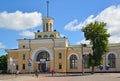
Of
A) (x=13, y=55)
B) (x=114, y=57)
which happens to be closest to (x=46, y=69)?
(x=13, y=55)

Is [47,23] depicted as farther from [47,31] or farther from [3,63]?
[3,63]

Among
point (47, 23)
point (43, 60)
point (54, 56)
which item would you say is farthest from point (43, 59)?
point (47, 23)

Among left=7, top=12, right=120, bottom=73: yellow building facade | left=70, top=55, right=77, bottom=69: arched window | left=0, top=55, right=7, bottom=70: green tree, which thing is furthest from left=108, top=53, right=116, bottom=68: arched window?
left=0, top=55, right=7, bottom=70: green tree

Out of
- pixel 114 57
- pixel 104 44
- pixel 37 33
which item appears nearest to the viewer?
pixel 104 44

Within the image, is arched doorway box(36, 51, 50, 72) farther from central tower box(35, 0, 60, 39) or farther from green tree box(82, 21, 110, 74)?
green tree box(82, 21, 110, 74)

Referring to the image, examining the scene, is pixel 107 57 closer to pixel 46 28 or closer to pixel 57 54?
pixel 57 54

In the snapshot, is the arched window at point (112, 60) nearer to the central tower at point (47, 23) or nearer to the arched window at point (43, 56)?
the arched window at point (43, 56)

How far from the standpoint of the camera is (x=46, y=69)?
250ft

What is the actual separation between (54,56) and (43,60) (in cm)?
295

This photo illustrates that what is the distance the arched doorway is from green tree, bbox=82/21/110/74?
17.2 metres

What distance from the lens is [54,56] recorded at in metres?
76.4

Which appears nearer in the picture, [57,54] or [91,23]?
[91,23]

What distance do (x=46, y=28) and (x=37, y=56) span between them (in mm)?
7603

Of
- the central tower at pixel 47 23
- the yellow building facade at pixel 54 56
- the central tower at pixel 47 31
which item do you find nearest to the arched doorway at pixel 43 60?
the yellow building facade at pixel 54 56
